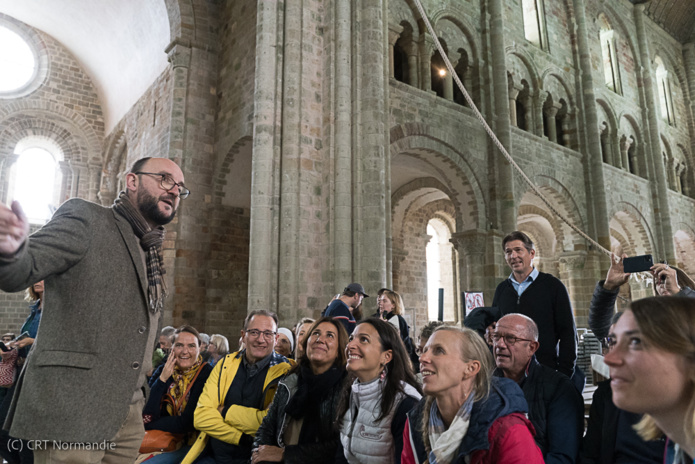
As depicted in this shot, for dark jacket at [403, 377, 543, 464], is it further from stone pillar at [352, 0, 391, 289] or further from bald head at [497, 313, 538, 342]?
stone pillar at [352, 0, 391, 289]

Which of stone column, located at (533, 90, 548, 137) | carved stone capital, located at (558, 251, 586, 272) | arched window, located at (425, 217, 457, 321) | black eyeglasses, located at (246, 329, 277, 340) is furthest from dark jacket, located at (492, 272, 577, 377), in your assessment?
arched window, located at (425, 217, 457, 321)

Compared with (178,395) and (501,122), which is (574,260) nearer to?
(501,122)

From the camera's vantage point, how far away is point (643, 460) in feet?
7.33

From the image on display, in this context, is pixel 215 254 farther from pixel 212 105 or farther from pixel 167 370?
pixel 167 370

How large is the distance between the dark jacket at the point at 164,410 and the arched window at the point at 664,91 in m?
23.5

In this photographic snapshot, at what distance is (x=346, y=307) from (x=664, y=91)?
2251 cm

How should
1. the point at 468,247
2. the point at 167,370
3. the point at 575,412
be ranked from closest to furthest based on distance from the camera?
the point at 575,412
the point at 167,370
the point at 468,247

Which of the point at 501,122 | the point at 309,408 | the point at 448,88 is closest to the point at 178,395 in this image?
the point at 309,408

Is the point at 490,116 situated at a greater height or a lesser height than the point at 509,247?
greater

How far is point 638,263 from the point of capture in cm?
263

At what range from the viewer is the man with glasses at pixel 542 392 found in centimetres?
244

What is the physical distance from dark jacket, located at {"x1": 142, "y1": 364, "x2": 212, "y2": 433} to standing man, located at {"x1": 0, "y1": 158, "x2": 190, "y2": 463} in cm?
161

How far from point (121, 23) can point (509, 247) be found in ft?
45.4

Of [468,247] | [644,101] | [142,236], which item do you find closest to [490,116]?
[468,247]
